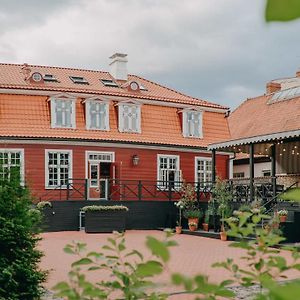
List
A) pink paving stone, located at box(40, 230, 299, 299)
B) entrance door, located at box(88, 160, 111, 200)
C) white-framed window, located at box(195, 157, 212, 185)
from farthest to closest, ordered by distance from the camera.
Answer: white-framed window, located at box(195, 157, 212, 185) → entrance door, located at box(88, 160, 111, 200) → pink paving stone, located at box(40, 230, 299, 299)

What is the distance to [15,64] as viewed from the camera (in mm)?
28766

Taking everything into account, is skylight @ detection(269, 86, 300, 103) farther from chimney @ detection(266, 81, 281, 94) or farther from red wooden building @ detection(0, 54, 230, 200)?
red wooden building @ detection(0, 54, 230, 200)

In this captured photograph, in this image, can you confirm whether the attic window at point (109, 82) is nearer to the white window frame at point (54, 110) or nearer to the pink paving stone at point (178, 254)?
the white window frame at point (54, 110)

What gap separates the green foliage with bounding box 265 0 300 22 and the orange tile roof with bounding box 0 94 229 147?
24.4 m

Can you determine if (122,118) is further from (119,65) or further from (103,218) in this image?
(103,218)

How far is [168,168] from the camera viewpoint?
90.1 feet

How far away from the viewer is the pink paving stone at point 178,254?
36.6ft

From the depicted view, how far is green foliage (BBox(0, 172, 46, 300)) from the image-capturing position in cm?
693

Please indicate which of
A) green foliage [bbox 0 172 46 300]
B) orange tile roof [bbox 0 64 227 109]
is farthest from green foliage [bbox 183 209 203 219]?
green foliage [bbox 0 172 46 300]

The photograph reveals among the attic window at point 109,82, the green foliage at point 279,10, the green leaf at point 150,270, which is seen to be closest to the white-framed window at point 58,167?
the attic window at point 109,82

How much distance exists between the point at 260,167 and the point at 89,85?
35.2 feet

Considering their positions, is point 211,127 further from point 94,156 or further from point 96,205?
point 96,205

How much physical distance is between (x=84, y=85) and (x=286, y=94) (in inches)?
445

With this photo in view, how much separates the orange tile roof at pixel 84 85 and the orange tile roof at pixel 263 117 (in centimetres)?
240
